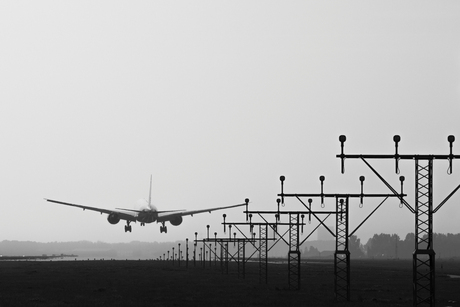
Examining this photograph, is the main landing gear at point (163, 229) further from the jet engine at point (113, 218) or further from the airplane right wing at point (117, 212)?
the jet engine at point (113, 218)

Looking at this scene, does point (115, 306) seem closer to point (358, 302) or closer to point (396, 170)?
point (358, 302)

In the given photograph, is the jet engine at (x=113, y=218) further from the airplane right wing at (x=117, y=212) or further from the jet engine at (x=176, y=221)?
the jet engine at (x=176, y=221)

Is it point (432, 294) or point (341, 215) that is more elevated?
point (341, 215)

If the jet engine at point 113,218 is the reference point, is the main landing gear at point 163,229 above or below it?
below

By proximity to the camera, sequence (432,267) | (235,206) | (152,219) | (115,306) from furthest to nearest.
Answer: (235,206) < (152,219) < (115,306) < (432,267)

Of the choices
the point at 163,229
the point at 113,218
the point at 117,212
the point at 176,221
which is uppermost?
the point at 117,212

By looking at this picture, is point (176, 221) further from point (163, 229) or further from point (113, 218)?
point (113, 218)

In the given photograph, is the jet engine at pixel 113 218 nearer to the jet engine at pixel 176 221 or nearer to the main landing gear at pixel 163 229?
the jet engine at pixel 176 221

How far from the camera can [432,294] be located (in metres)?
28.0

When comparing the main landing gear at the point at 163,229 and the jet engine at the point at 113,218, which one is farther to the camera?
the main landing gear at the point at 163,229

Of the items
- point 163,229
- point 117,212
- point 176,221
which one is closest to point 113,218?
point 117,212

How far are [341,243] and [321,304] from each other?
3768 mm

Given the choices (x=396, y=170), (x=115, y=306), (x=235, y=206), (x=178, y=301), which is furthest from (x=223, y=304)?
(x=235, y=206)

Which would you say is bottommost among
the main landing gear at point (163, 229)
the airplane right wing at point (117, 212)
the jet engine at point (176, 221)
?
the main landing gear at point (163, 229)
